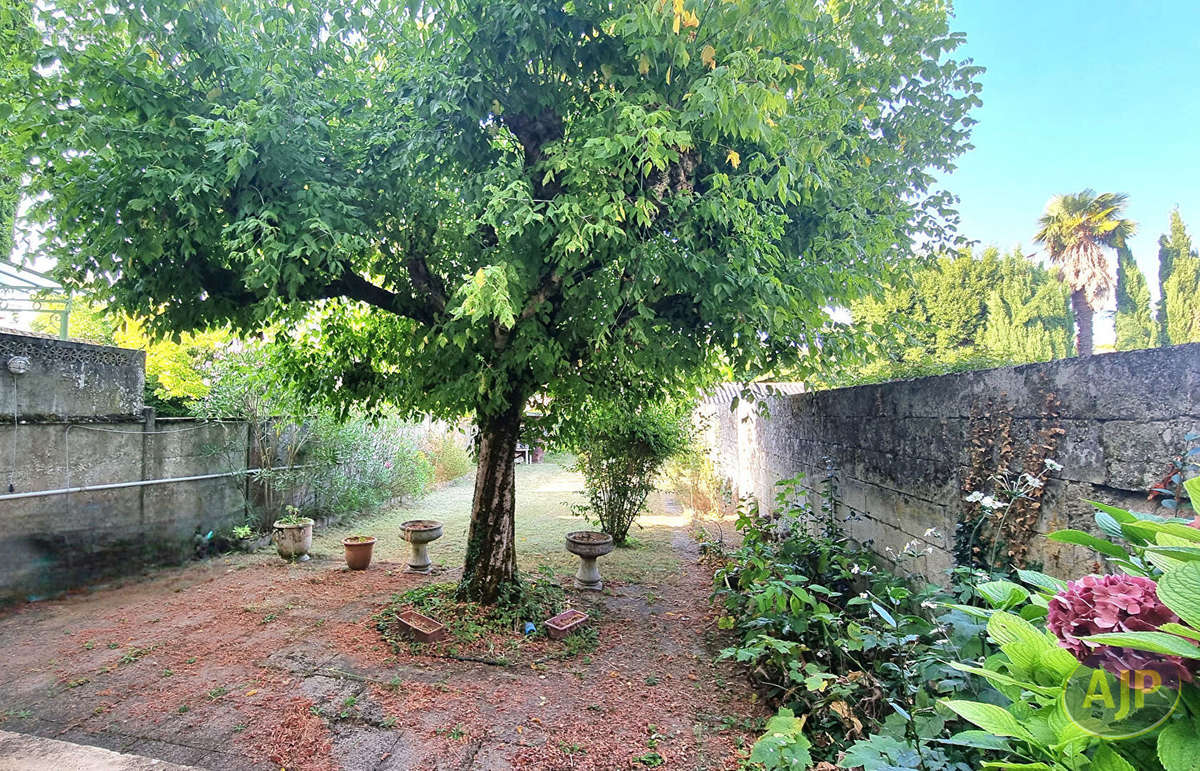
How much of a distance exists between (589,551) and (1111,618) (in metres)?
4.67

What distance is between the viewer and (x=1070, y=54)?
8.64 meters

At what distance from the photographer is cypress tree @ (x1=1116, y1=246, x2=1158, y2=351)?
44.9 feet

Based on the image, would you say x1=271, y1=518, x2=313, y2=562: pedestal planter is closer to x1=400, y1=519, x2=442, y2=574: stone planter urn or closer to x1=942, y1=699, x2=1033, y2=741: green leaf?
x1=400, y1=519, x2=442, y2=574: stone planter urn

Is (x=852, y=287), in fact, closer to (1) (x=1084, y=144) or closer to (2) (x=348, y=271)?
(2) (x=348, y=271)

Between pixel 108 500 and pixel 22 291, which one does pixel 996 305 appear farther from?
pixel 22 291

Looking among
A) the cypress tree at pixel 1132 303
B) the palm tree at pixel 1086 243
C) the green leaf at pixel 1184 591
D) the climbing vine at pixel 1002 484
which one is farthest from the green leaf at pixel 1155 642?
the cypress tree at pixel 1132 303

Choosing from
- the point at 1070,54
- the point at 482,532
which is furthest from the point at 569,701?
the point at 1070,54

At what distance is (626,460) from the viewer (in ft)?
22.0

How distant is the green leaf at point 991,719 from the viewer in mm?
663

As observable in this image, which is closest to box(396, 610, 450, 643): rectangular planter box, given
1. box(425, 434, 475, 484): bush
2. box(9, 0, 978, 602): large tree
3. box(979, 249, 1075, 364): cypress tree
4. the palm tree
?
box(9, 0, 978, 602): large tree

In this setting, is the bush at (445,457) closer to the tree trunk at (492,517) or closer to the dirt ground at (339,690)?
the dirt ground at (339,690)

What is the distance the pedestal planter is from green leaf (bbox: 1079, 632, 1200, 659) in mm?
6836

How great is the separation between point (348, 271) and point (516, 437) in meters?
1.73

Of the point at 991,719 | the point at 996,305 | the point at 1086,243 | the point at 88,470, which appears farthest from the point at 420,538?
the point at 1086,243
